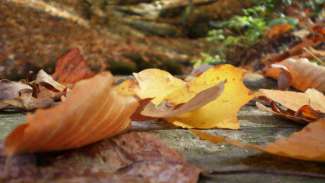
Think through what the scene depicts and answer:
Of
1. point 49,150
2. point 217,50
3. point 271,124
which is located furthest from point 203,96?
point 217,50

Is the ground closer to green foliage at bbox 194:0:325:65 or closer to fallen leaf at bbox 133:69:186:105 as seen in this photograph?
fallen leaf at bbox 133:69:186:105

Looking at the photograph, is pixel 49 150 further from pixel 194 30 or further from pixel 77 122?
pixel 194 30

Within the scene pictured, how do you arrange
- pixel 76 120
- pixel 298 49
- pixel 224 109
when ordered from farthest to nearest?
pixel 298 49, pixel 224 109, pixel 76 120

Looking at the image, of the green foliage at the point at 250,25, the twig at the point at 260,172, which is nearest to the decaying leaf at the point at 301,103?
the twig at the point at 260,172

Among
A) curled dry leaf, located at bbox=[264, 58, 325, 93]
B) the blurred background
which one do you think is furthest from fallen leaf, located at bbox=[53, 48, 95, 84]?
the blurred background

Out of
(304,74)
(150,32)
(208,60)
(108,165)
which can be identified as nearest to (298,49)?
(208,60)

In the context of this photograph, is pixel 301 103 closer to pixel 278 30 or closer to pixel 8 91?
pixel 8 91

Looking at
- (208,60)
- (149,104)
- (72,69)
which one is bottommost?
(208,60)
